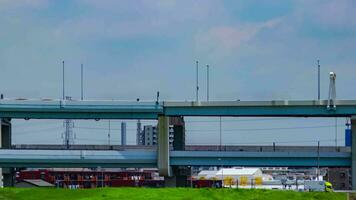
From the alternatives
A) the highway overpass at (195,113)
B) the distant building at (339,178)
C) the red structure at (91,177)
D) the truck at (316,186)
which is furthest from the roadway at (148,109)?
the distant building at (339,178)

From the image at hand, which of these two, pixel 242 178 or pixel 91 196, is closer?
pixel 91 196

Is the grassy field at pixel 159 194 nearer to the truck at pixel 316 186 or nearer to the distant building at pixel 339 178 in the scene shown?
the truck at pixel 316 186

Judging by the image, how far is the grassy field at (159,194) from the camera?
5162cm

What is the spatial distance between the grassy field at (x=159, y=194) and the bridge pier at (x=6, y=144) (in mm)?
38445

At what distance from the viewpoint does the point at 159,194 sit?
52781 mm

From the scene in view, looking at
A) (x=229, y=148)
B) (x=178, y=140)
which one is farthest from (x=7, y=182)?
(x=229, y=148)

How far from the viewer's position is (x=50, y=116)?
91.5 meters

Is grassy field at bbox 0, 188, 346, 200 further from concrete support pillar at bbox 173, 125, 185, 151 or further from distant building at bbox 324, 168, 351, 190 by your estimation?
distant building at bbox 324, 168, 351, 190

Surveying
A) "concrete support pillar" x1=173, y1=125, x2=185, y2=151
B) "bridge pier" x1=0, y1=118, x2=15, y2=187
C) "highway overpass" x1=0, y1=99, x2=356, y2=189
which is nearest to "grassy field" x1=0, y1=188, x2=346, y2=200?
"highway overpass" x1=0, y1=99, x2=356, y2=189

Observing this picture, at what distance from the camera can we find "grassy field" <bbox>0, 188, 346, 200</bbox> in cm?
5162

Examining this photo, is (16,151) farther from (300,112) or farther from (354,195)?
(354,195)

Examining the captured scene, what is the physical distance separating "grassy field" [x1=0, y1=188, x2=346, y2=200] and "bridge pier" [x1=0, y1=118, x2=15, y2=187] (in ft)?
126

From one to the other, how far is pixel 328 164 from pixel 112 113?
27.6m

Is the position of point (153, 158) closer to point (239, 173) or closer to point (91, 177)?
point (91, 177)
